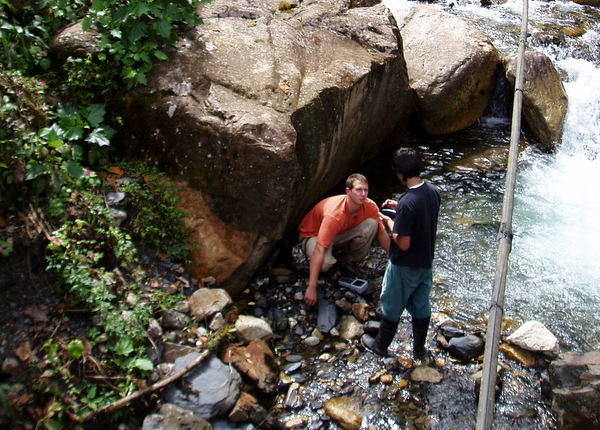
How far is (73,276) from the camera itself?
379 centimetres

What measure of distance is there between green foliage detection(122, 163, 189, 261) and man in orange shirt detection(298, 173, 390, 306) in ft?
3.92

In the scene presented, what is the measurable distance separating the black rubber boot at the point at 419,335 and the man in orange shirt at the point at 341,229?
94 cm

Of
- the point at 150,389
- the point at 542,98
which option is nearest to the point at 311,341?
the point at 150,389

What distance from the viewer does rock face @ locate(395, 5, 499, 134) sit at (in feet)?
27.0

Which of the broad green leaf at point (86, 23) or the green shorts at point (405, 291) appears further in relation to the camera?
the broad green leaf at point (86, 23)

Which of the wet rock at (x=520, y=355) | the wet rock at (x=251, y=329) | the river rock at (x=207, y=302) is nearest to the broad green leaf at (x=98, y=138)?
the river rock at (x=207, y=302)

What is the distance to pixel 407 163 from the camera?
3.83 m

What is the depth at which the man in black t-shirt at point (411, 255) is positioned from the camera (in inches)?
152

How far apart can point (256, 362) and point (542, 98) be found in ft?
22.0

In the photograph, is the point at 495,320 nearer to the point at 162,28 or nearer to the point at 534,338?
the point at 534,338

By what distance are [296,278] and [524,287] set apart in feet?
7.80

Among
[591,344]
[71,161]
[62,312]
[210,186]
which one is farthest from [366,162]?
[62,312]

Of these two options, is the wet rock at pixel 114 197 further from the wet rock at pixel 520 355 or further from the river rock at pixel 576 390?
the river rock at pixel 576 390

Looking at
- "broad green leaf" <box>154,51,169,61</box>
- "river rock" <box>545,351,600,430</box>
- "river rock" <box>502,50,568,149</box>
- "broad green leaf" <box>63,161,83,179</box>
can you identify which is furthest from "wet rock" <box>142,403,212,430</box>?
"river rock" <box>502,50,568,149</box>
